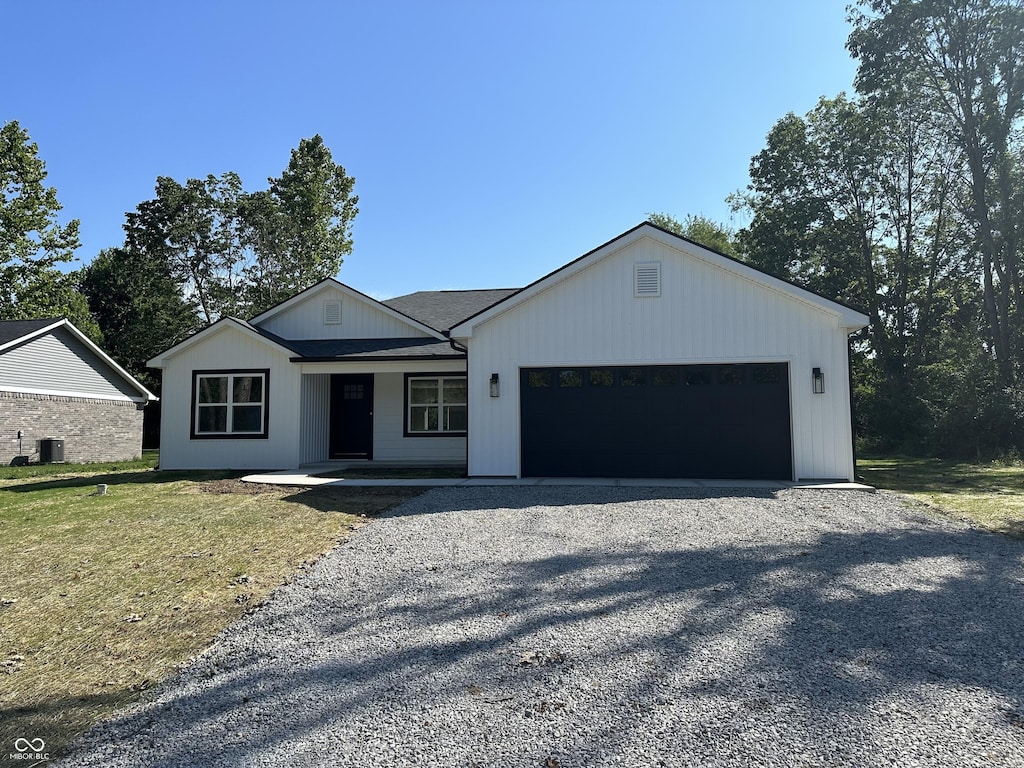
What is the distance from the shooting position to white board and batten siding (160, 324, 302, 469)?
14391 mm

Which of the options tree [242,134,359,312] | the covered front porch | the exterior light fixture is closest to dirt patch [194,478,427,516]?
the covered front porch

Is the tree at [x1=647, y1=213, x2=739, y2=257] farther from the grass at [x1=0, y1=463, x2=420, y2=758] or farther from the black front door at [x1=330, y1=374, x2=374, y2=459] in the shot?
the grass at [x1=0, y1=463, x2=420, y2=758]

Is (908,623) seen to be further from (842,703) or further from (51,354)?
(51,354)

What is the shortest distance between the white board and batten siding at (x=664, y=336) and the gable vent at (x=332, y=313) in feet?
19.5

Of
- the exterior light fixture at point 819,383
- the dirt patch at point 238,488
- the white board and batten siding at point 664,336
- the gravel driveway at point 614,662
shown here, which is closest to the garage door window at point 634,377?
the white board and batten siding at point 664,336

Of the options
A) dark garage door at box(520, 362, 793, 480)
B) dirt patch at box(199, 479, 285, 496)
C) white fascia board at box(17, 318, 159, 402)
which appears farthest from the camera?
white fascia board at box(17, 318, 159, 402)

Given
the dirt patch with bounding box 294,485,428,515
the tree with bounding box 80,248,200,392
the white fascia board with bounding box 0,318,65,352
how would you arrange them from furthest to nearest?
the tree with bounding box 80,248,200,392
the white fascia board with bounding box 0,318,65,352
the dirt patch with bounding box 294,485,428,515

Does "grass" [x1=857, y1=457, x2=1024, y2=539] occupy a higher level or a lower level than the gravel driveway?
higher

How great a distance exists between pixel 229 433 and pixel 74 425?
1035 centimetres

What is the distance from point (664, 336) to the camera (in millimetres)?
11500

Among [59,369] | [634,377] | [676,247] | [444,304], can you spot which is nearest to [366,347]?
[444,304]

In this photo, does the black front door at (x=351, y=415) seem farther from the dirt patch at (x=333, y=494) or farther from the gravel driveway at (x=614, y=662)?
the gravel driveway at (x=614, y=662)

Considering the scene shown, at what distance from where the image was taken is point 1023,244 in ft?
72.8

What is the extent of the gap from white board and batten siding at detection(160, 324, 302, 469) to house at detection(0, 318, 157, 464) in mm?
7709
